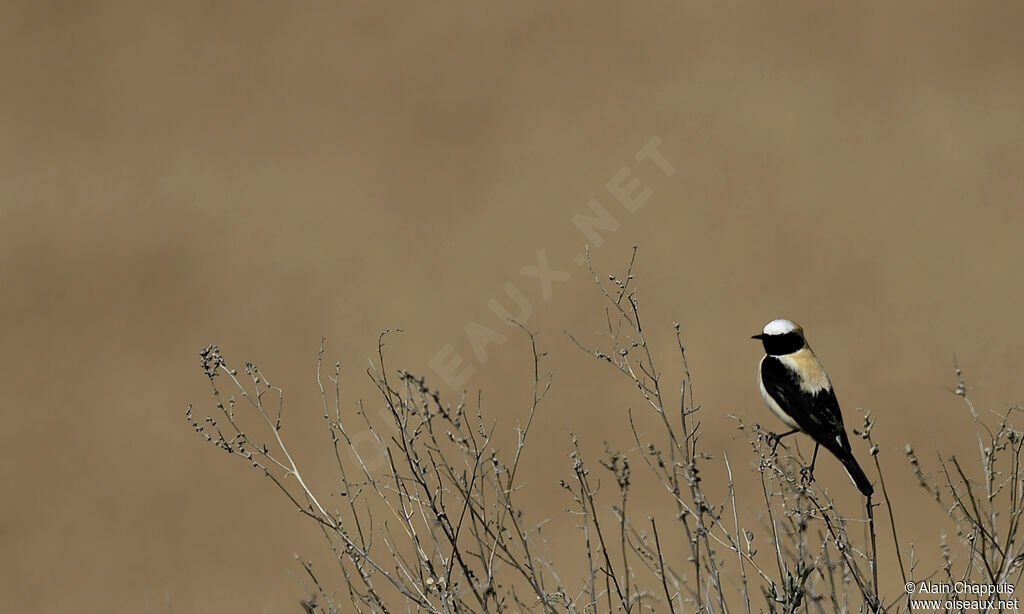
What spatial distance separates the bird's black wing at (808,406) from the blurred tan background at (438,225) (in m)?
4.56

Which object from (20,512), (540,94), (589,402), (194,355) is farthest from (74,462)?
(540,94)

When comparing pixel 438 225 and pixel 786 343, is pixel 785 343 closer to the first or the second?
pixel 786 343

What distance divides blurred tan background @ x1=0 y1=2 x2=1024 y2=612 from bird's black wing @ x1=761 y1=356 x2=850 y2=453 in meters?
4.56

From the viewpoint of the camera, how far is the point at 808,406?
133 inches

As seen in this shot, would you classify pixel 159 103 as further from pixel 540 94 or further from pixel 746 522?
pixel 746 522

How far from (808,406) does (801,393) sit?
0.22 feet

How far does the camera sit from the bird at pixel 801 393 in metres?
3.31

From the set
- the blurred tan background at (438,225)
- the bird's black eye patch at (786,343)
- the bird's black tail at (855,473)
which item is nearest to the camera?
the bird's black tail at (855,473)

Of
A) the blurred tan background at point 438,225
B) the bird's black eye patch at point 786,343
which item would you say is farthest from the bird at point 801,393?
the blurred tan background at point 438,225

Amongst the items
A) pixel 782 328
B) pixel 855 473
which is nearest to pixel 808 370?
pixel 782 328

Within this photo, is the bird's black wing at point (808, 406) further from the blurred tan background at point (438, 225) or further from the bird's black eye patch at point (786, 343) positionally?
the blurred tan background at point (438, 225)

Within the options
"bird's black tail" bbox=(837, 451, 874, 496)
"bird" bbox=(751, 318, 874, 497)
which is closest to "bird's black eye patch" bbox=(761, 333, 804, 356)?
"bird" bbox=(751, 318, 874, 497)

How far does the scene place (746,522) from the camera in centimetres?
837

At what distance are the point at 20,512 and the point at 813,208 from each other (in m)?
6.59
